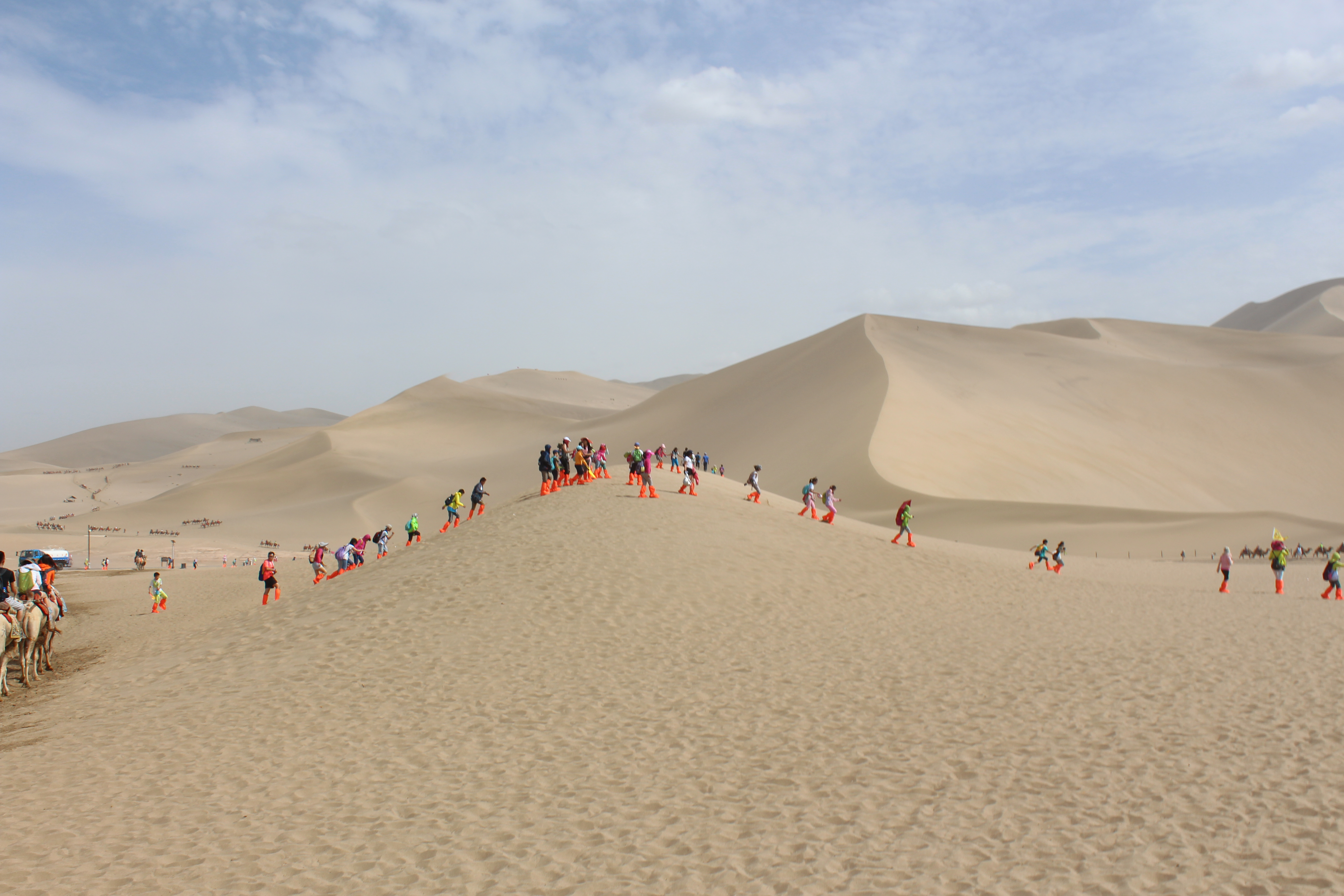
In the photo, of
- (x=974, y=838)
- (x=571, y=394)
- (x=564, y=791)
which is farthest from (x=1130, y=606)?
(x=571, y=394)

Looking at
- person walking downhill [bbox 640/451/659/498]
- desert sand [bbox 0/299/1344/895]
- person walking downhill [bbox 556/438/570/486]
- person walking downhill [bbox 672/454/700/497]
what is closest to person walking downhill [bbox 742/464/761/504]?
desert sand [bbox 0/299/1344/895]

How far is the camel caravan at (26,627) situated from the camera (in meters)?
11.7

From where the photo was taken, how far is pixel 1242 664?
1096 centimetres

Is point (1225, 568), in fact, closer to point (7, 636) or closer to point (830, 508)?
point (830, 508)

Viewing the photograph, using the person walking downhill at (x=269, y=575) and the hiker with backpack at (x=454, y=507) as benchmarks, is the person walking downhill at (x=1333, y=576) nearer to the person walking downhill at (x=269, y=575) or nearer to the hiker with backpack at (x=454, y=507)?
the hiker with backpack at (x=454, y=507)

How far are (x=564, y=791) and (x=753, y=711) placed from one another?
8.60ft

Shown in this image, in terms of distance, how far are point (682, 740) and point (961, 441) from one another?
41.4m

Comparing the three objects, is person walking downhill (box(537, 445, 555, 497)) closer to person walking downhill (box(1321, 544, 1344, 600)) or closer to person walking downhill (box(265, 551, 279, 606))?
person walking downhill (box(265, 551, 279, 606))

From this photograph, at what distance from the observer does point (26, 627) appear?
1248 cm

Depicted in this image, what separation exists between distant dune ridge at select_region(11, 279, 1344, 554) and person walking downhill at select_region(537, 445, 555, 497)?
3.17 meters

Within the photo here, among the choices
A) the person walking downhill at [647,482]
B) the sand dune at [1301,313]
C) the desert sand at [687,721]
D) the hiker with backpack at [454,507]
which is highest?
the sand dune at [1301,313]

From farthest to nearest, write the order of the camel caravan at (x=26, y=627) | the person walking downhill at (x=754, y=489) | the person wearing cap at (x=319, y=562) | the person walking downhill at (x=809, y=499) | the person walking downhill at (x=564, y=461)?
the person walking downhill at (x=754, y=489), the person walking downhill at (x=809, y=499), the person walking downhill at (x=564, y=461), the person wearing cap at (x=319, y=562), the camel caravan at (x=26, y=627)

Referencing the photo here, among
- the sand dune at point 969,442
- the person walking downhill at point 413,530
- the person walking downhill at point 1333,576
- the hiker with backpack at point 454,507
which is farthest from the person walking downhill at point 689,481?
the sand dune at point 969,442

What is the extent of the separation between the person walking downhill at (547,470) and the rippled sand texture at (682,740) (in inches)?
155
